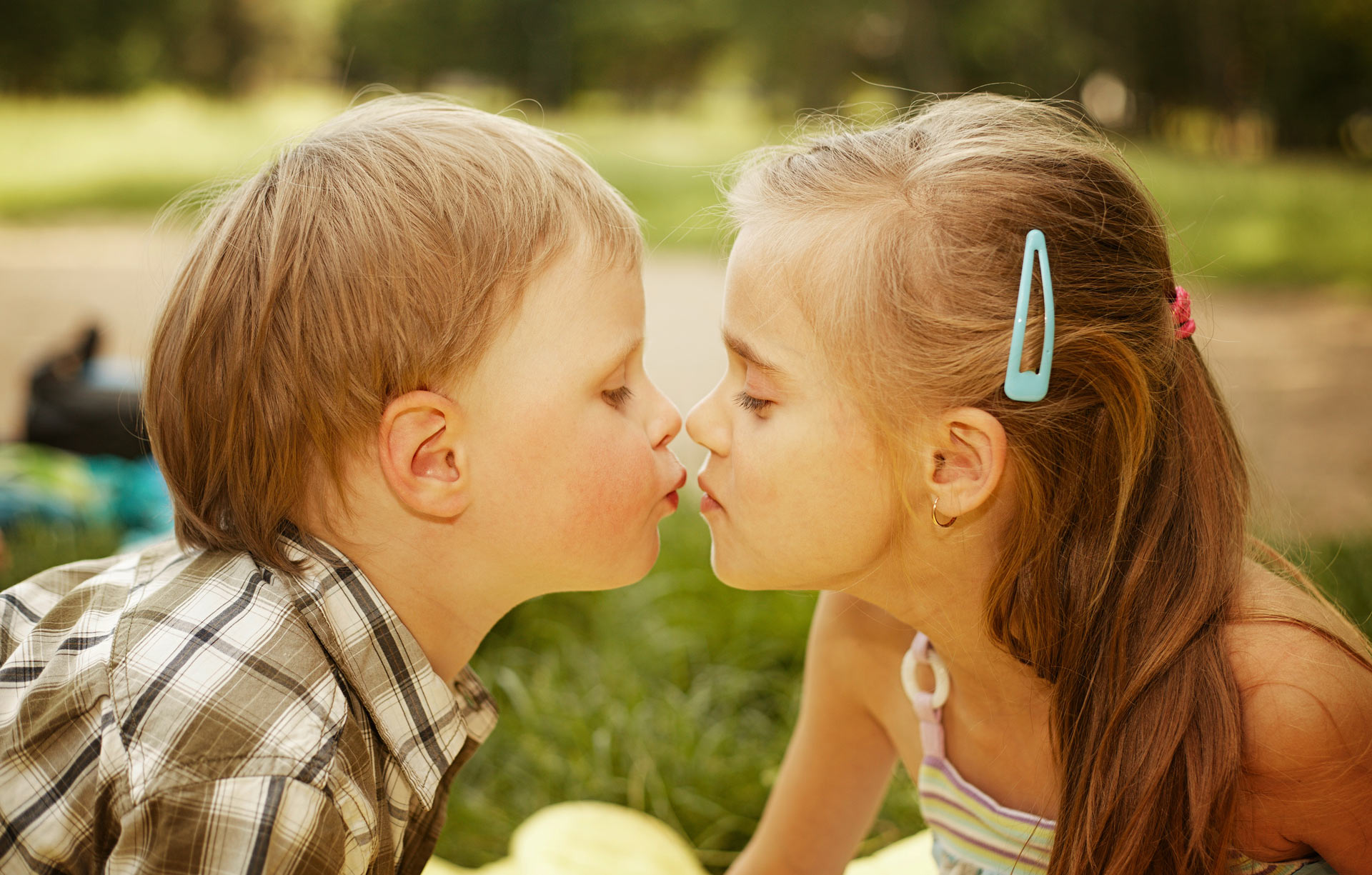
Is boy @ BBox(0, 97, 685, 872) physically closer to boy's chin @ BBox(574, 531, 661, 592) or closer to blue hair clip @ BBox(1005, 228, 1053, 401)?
boy's chin @ BBox(574, 531, 661, 592)

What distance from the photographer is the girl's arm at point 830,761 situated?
178cm

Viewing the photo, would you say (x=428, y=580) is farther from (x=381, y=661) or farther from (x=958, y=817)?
(x=958, y=817)

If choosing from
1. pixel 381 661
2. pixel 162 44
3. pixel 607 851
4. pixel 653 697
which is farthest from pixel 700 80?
pixel 381 661

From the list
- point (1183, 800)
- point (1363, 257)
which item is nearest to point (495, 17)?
point (1363, 257)

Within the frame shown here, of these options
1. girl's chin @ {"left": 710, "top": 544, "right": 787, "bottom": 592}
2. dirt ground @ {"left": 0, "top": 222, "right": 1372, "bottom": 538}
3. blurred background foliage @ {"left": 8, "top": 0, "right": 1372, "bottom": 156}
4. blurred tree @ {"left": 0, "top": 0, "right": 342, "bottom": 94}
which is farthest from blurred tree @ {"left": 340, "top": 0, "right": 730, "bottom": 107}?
girl's chin @ {"left": 710, "top": 544, "right": 787, "bottom": 592}

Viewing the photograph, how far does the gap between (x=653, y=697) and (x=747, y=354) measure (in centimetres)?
159

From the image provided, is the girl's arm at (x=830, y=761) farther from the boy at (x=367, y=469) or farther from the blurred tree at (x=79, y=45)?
the blurred tree at (x=79, y=45)

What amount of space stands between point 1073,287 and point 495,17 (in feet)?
28.5

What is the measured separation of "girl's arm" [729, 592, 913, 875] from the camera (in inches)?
70.1

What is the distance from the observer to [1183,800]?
1301 millimetres

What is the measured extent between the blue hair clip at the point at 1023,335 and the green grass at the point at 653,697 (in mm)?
1388

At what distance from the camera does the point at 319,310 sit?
1.36 meters

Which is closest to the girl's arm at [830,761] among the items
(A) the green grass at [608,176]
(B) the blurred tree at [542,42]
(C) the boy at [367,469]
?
(C) the boy at [367,469]

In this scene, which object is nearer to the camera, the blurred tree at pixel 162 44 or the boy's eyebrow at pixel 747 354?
the boy's eyebrow at pixel 747 354
